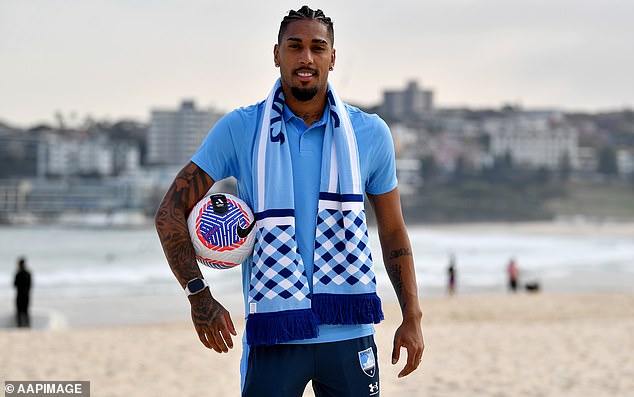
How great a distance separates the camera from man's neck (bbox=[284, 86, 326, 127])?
210 centimetres

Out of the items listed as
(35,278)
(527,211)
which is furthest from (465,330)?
(527,211)

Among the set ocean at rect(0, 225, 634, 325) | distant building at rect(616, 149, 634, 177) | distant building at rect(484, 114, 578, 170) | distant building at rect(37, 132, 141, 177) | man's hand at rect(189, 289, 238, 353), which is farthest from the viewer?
distant building at rect(484, 114, 578, 170)

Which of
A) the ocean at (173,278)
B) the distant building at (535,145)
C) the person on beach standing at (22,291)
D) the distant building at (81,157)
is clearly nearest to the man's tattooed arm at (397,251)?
the person on beach standing at (22,291)

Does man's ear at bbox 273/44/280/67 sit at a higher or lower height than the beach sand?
higher

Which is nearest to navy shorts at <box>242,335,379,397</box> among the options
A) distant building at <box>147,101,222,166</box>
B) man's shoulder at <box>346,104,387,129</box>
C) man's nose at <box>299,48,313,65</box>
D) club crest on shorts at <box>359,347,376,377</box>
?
club crest on shorts at <box>359,347,376,377</box>

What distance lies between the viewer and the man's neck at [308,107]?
2098 millimetres

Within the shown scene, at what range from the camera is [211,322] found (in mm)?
1955

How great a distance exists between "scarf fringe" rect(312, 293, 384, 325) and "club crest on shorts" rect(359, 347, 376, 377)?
0.29 feet

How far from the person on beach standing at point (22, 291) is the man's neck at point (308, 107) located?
37.0 feet

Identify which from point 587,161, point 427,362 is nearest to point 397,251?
point 427,362

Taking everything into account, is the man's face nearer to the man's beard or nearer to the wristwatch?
the man's beard

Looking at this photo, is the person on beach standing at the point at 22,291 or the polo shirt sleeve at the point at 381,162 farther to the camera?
the person on beach standing at the point at 22,291

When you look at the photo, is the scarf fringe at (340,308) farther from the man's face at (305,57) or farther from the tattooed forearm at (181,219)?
the man's face at (305,57)

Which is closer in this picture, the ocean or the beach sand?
the beach sand
